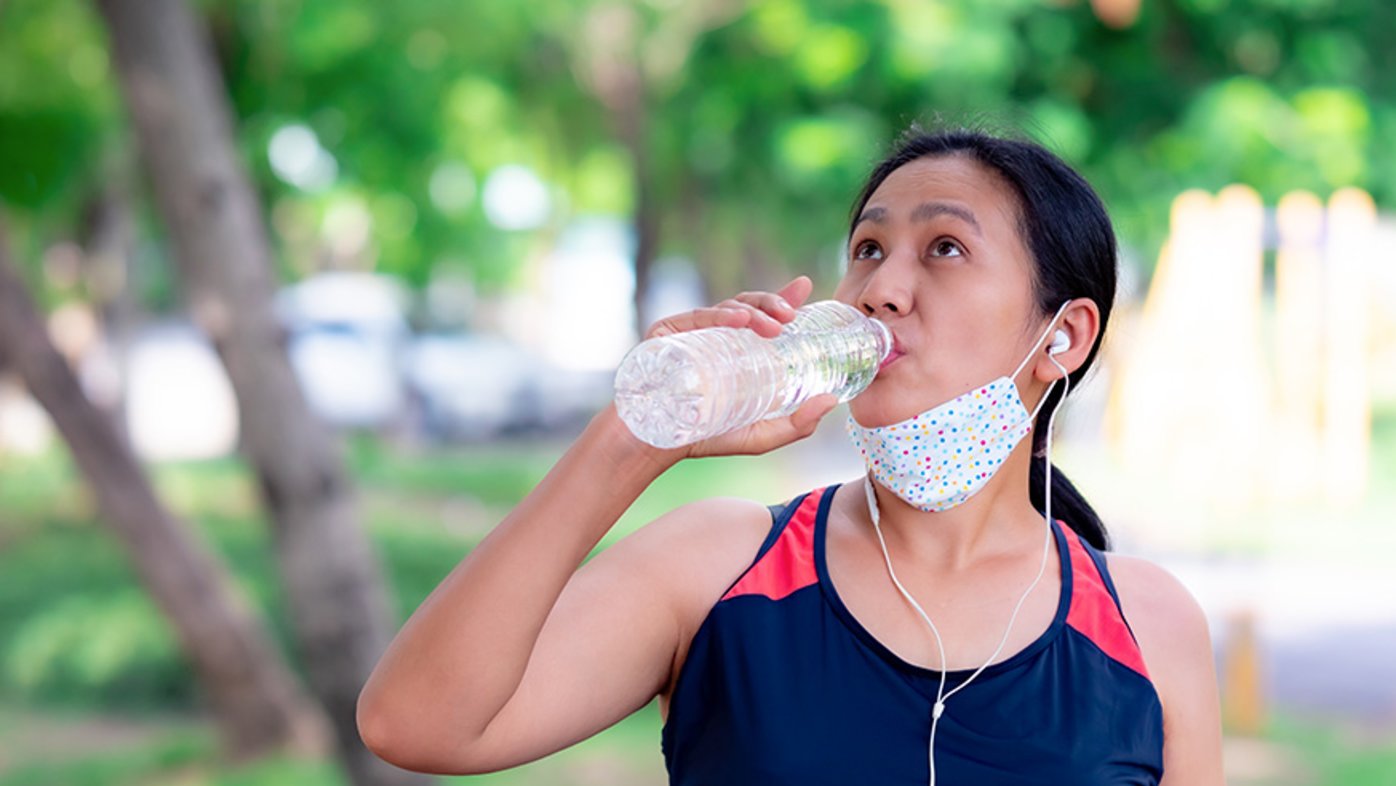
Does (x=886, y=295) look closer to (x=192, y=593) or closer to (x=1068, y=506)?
(x=1068, y=506)

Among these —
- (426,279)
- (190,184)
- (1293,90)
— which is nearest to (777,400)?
(190,184)

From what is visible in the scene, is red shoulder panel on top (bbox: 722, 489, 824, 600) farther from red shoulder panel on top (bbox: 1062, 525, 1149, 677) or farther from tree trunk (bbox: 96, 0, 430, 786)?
tree trunk (bbox: 96, 0, 430, 786)

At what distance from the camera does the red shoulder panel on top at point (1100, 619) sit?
5.56 ft

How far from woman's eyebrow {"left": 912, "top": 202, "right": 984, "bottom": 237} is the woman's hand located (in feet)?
0.88

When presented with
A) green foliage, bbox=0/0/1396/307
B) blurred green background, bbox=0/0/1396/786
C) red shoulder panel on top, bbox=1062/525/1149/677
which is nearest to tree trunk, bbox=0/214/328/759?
blurred green background, bbox=0/0/1396/786

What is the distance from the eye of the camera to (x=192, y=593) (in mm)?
6379

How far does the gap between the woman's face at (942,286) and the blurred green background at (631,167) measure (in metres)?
0.32

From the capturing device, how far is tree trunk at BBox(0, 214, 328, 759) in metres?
6.35

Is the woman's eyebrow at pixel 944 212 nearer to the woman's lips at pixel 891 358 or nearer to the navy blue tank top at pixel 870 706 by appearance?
the woman's lips at pixel 891 358

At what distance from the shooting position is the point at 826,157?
7211 millimetres

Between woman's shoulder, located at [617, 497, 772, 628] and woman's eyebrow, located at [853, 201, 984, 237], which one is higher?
woman's eyebrow, located at [853, 201, 984, 237]

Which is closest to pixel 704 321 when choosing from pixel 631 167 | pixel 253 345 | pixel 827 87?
pixel 253 345

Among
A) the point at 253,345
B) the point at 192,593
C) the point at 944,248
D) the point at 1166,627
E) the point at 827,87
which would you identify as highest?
the point at 827,87

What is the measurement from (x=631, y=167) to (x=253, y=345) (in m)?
8.17
